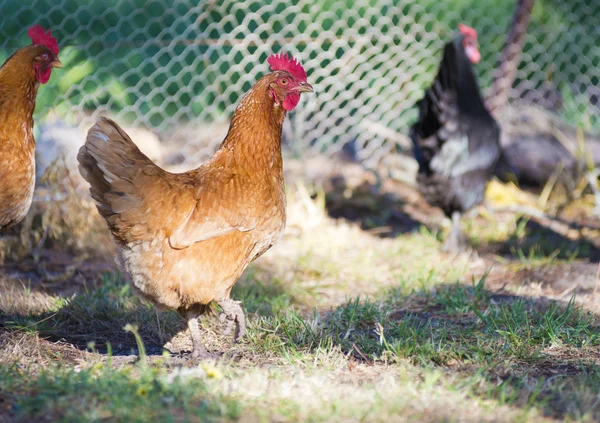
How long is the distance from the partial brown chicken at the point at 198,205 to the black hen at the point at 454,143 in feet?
6.18

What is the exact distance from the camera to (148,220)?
2.50 metres

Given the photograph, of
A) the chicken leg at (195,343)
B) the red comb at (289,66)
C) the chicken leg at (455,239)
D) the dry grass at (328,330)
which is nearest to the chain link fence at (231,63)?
the dry grass at (328,330)

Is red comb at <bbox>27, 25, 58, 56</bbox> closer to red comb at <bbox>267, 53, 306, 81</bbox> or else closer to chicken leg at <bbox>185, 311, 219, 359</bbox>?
red comb at <bbox>267, 53, 306, 81</bbox>

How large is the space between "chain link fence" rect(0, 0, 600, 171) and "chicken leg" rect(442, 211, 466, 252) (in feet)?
4.88

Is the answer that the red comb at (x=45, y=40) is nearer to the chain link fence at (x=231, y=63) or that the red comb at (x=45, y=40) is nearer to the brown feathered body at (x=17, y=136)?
the brown feathered body at (x=17, y=136)

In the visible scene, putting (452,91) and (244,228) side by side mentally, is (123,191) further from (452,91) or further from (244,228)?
(452,91)

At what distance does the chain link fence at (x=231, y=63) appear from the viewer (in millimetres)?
5305

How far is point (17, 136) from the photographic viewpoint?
294 cm

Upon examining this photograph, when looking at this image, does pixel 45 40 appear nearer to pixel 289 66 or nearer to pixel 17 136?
pixel 17 136

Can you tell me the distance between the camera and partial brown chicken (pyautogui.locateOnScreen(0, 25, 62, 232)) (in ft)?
9.41

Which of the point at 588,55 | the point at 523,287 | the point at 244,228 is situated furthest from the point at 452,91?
the point at 588,55

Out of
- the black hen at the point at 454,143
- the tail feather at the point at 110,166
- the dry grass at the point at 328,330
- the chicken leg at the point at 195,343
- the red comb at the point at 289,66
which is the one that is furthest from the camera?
the black hen at the point at 454,143

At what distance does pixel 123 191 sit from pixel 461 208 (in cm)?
265

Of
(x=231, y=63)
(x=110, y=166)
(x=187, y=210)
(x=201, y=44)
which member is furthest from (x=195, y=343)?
(x=231, y=63)
